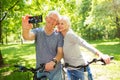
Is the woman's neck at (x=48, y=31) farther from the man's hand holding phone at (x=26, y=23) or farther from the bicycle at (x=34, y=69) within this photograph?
the bicycle at (x=34, y=69)

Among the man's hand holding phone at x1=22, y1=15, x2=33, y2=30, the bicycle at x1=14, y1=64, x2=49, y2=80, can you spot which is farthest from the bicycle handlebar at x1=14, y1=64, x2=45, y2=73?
the man's hand holding phone at x1=22, y1=15, x2=33, y2=30

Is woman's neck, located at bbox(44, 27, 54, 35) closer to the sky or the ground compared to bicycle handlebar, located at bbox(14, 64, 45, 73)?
closer to the sky

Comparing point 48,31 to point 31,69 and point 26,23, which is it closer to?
point 26,23

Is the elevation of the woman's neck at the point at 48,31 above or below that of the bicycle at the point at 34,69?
above

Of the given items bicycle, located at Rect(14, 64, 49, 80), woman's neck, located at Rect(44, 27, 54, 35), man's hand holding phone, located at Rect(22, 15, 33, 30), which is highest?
man's hand holding phone, located at Rect(22, 15, 33, 30)

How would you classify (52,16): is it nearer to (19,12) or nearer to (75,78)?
(75,78)

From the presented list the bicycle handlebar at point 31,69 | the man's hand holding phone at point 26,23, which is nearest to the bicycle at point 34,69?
the bicycle handlebar at point 31,69

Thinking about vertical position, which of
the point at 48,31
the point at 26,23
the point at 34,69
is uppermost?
the point at 26,23

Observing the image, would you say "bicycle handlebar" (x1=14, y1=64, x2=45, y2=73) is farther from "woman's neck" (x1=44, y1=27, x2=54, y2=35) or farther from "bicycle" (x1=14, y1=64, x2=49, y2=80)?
"woman's neck" (x1=44, y1=27, x2=54, y2=35)

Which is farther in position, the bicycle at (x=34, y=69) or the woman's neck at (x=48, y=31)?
the woman's neck at (x=48, y=31)

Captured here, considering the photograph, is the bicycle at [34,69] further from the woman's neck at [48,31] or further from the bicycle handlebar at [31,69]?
the woman's neck at [48,31]

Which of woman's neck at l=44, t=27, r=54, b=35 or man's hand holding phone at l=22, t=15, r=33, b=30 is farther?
woman's neck at l=44, t=27, r=54, b=35

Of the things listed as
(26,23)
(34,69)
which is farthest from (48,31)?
(34,69)

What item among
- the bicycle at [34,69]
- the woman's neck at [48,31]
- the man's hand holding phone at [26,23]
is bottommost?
the bicycle at [34,69]
